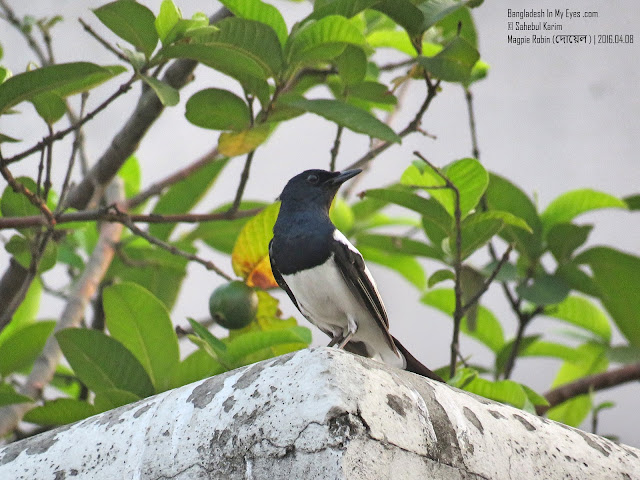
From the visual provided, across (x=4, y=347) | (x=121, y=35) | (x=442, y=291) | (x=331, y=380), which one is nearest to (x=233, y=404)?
(x=331, y=380)

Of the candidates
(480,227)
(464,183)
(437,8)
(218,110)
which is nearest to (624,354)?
(480,227)

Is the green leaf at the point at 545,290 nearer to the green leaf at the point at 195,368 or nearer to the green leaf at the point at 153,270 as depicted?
the green leaf at the point at 195,368

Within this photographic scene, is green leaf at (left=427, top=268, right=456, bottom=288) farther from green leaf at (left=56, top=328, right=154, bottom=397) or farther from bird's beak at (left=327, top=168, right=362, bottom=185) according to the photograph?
green leaf at (left=56, top=328, right=154, bottom=397)

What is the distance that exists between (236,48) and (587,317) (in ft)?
7.24

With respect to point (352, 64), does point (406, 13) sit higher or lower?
higher

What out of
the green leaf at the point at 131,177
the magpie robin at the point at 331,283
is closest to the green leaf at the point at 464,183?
the magpie robin at the point at 331,283

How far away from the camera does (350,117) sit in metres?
2.55

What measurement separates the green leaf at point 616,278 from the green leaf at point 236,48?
1.46m

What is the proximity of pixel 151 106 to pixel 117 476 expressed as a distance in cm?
160

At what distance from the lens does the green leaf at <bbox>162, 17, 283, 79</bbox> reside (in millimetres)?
2490

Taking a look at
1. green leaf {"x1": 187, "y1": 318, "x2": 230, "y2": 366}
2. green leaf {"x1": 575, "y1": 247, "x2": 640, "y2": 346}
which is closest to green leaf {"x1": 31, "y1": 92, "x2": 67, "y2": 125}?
green leaf {"x1": 187, "y1": 318, "x2": 230, "y2": 366}

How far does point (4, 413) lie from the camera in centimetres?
293

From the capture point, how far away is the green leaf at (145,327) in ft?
8.67

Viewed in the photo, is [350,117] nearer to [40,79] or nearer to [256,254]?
[256,254]
